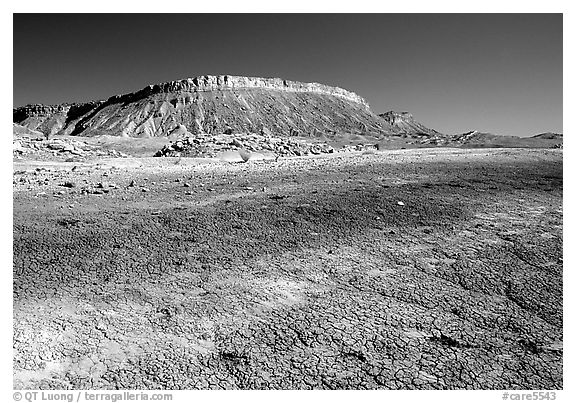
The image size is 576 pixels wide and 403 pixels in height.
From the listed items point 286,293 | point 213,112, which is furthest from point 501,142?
point 213,112

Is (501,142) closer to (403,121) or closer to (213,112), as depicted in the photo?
(213,112)

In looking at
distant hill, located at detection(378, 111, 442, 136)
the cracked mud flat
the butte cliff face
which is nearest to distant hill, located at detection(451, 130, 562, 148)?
the butte cliff face

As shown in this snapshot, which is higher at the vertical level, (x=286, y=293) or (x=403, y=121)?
(x=403, y=121)

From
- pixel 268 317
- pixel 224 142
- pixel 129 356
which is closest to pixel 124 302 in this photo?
pixel 129 356

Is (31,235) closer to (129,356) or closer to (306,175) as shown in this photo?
(129,356)

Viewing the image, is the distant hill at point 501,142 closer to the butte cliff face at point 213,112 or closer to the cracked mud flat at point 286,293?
the butte cliff face at point 213,112

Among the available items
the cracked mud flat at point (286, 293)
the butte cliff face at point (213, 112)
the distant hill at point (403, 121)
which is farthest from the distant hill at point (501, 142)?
the distant hill at point (403, 121)
